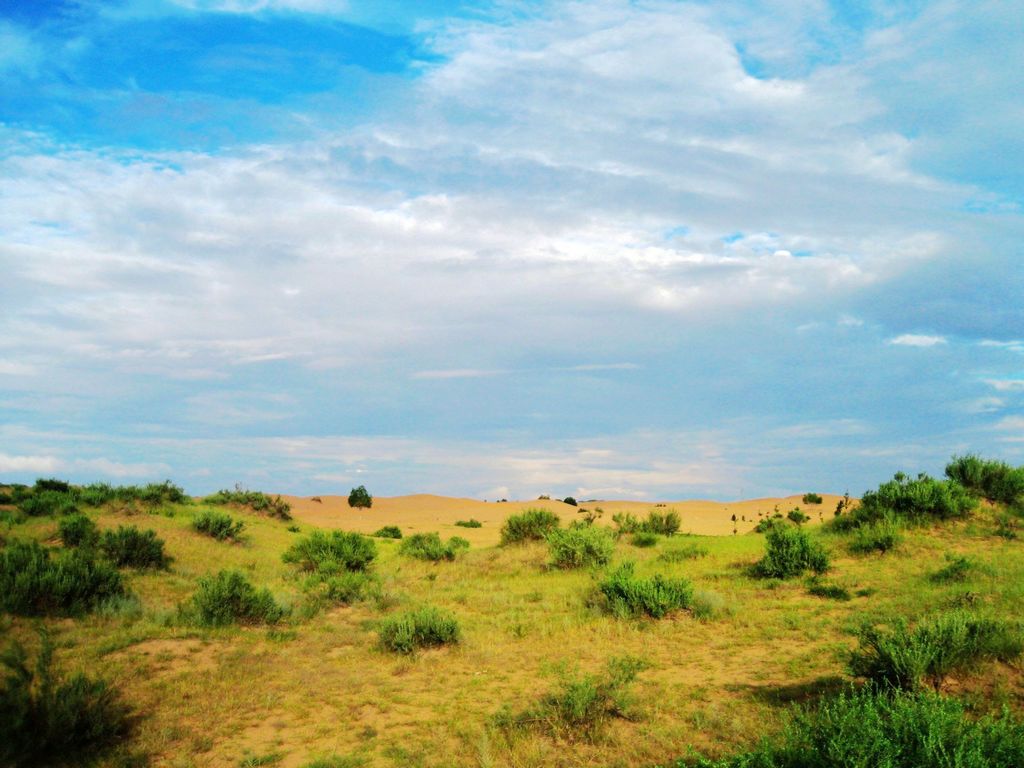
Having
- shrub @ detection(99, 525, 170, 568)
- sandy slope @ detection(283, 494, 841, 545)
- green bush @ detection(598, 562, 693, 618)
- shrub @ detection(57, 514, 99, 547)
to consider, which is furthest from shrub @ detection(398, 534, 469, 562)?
green bush @ detection(598, 562, 693, 618)

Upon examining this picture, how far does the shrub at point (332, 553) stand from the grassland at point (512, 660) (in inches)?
70.9

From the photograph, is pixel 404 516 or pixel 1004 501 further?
pixel 404 516

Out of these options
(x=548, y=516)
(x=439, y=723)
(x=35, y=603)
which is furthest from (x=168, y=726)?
(x=548, y=516)

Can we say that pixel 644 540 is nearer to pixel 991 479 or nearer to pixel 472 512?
pixel 991 479

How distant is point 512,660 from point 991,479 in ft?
50.6

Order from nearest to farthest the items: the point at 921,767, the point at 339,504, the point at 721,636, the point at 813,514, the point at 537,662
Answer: the point at 921,767
the point at 537,662
the point at 721,636
the point at 813,514
the point at 339,504

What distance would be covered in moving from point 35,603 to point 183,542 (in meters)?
10.5

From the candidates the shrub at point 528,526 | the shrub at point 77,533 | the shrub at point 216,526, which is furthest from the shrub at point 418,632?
the shrub at point 216,526

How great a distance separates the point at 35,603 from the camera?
1153 centimetres

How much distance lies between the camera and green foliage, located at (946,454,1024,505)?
17.5 meters

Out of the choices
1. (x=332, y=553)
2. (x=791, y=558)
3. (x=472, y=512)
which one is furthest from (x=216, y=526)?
(x=472, y=512)

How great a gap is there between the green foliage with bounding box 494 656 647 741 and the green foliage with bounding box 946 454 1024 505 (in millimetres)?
15354

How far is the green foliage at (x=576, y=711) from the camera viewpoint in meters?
7.15

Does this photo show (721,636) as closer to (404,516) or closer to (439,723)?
(439,723)
